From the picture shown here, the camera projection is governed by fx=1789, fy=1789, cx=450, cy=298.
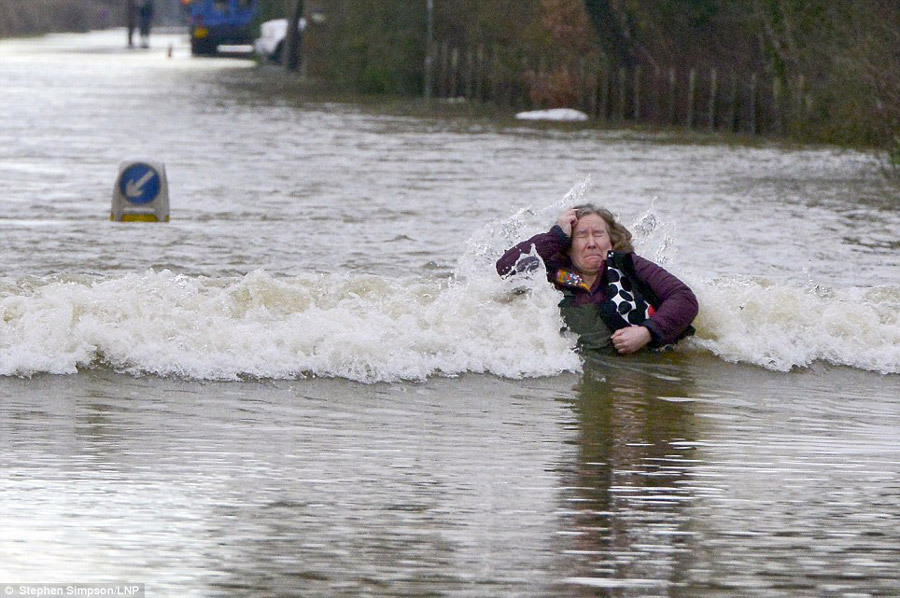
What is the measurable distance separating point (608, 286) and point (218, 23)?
210 ft

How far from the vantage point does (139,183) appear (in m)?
16.9

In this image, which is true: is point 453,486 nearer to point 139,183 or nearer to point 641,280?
point 641,280

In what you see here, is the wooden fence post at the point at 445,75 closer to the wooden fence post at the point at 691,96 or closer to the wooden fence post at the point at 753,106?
the wooden fence post at the point at 691,96

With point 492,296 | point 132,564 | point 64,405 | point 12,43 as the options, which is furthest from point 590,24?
point 12,43

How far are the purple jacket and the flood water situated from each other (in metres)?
0.17

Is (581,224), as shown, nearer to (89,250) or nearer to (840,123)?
(89,250)

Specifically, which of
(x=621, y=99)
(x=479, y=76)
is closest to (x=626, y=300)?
(x=621, y=99)

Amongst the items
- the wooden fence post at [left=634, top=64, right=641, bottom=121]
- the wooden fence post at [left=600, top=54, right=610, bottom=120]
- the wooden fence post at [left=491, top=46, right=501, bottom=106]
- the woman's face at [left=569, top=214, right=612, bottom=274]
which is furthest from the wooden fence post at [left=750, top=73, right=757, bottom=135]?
the woman's face at [left=569, top=214, right=612, bottom=274]

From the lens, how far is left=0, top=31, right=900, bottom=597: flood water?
18.5 ft

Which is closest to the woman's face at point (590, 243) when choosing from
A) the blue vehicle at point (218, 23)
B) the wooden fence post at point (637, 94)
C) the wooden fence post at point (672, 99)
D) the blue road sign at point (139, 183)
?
the blue road sign at point (139, 183)

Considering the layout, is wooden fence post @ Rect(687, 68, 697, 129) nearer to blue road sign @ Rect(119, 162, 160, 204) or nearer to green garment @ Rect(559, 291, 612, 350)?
blue road sign @ Rect(119, 162, 160, 204)

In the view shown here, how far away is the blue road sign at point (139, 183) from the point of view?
16609 millimetres

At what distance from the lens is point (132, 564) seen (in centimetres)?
546

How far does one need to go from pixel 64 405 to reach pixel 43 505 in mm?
2108
